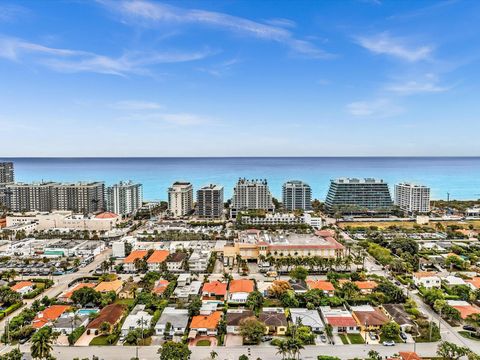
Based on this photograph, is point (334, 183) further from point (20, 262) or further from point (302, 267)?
point (20, 262)

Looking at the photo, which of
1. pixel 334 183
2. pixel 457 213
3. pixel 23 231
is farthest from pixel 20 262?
pixel 457 213

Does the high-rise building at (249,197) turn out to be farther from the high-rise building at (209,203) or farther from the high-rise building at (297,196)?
the high-rise building at (297,196)

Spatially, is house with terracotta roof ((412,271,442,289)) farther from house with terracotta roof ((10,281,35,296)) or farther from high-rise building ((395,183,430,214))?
high-rise building ((395,183,430,214))

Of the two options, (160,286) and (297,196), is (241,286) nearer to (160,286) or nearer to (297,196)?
(160,286)

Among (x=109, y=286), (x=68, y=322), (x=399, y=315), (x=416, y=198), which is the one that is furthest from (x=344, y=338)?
(x=416, y=198)

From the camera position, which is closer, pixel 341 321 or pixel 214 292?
pixel 341 321

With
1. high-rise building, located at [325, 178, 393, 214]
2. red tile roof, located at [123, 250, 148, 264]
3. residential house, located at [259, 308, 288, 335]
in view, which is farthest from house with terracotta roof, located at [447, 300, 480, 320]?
high-rise building, located at [325, 178, 393, 214]
